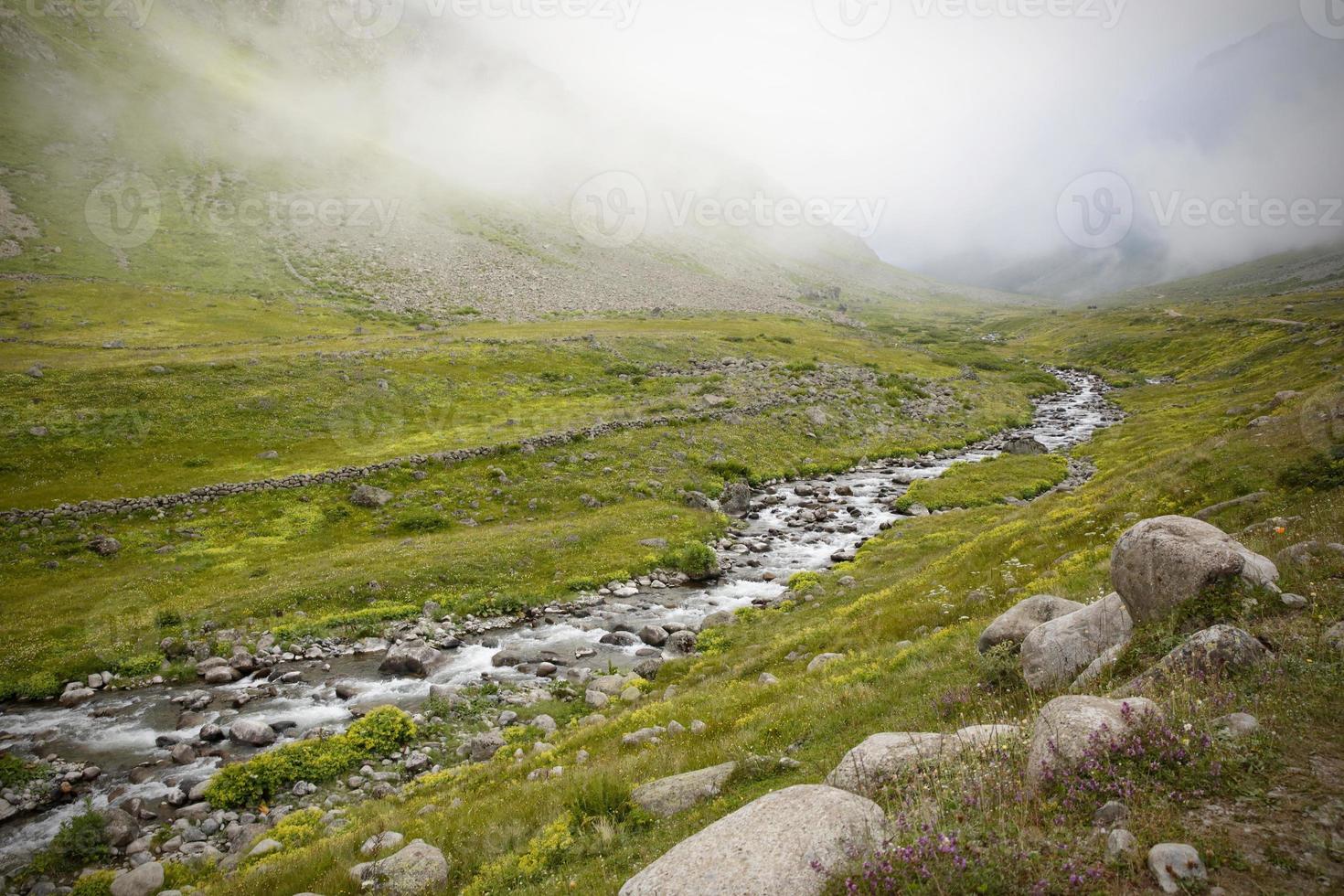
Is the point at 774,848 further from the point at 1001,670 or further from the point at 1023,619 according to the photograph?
the point at 1023,619

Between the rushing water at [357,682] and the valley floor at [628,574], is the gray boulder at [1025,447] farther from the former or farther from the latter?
the rushing water at [357,682]

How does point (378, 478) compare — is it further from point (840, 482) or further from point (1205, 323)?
point (1205, 323)

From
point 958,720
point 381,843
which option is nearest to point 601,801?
point 381,843

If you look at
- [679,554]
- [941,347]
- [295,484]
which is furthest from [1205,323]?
[295,484]

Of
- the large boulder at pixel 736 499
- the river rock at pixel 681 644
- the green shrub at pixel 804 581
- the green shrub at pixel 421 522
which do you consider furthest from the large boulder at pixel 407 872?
the large boulder at pixel 736 499

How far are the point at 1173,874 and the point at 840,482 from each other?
53632mm

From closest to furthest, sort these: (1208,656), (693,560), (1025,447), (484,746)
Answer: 1. (1208,656)
2. (484,746)
3. (693,560)
4. (1025,447)

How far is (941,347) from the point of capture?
156375 millimetres

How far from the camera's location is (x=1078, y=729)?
287 inches

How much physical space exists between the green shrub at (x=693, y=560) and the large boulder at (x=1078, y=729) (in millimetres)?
29405

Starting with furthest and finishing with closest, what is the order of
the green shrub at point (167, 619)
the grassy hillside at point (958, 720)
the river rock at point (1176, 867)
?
the green shrub at point (167, 619) < the grassy hillside at point (958, 720) < the river rock at point (1176, 867)

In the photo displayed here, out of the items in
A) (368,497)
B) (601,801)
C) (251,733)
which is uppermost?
(368,497)

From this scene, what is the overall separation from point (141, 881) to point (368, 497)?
106 feet

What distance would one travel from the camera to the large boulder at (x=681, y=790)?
11102 millimetres
